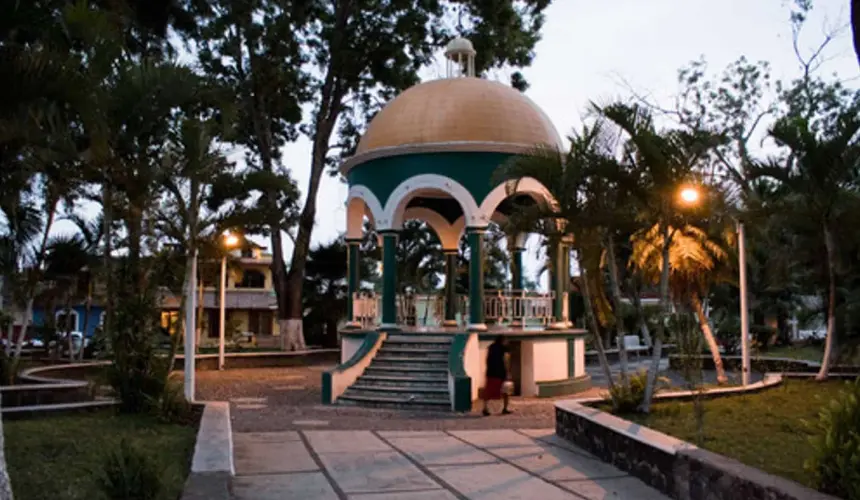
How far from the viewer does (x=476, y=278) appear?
16.3 m

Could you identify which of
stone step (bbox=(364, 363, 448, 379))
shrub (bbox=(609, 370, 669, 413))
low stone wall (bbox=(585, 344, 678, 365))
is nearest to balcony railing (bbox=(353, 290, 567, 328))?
A: stone step (bbox=(364, 363, 448, 379))

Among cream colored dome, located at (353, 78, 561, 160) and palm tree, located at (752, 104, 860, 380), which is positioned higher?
cream colored dome, located at (353, 78, 561, 160)

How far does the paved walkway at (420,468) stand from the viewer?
24.5 ft

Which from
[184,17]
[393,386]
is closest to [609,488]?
[393,386]

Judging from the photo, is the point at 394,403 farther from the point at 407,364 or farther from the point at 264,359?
the point at 264,359

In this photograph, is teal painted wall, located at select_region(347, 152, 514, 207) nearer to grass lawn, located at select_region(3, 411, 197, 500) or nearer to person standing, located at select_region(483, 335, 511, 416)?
person standing, located at select_region(483, 335, 511, 416)

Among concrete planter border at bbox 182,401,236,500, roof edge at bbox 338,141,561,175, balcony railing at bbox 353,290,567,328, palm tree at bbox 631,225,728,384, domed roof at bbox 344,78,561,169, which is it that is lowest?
concrete planter border at bbox 182,401,236,500

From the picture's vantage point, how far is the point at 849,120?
13547mm

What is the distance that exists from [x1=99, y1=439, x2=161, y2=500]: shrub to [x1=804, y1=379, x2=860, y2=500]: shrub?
16.4 feet

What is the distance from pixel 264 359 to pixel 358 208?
7.44m

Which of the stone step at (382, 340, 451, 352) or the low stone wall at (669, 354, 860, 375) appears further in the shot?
the low stone wall at (669, 354, 860, 375)

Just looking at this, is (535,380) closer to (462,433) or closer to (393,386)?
(393,386)

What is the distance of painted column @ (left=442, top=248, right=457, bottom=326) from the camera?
2139cm

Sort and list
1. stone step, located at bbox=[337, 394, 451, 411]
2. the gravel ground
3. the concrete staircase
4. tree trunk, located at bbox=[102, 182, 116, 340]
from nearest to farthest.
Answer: tree trunk, located at bbox=[102, 182, 116, 340] < the gravel ground < stone step, located at bbox=[337, 394, 451, 411] < the concrete staircase
